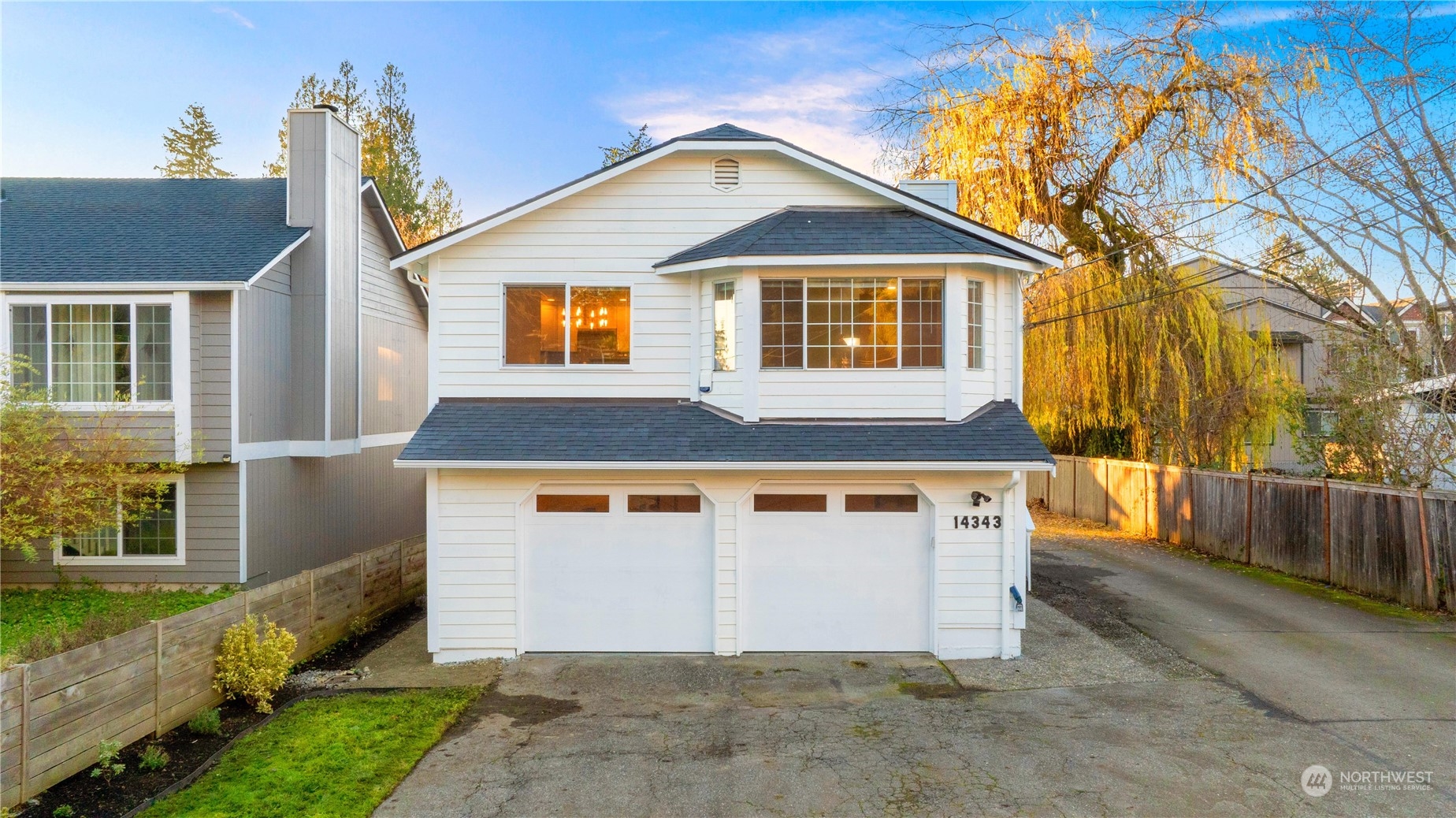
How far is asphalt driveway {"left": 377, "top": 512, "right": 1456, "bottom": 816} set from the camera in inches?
239

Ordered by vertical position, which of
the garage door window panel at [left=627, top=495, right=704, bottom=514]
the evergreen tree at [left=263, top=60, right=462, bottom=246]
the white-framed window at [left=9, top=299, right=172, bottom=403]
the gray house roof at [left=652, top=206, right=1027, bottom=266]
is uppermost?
the evergreen tree at [left=263, top=60, right=462, bottom=246]

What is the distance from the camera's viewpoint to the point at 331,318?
1362 cm

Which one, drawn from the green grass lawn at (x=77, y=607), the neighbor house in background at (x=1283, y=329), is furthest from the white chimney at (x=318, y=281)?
the neighbor house in background at (x=1283, y=329)

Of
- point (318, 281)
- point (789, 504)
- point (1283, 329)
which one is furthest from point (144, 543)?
point (1283, 329)

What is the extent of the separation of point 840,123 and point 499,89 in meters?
9.20

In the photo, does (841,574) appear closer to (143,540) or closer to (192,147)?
(143,540)

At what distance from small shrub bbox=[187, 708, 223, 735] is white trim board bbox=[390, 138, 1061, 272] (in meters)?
5.69

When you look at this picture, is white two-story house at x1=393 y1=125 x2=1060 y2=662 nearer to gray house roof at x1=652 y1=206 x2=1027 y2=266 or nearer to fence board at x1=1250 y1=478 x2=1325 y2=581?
gray house roof at x1=652 y1=206 x2=1027 y2=266

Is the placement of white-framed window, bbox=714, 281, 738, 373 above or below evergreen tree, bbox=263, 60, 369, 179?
below

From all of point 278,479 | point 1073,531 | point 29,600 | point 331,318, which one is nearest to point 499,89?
point 331,318

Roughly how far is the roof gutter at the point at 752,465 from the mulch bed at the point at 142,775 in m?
2.91

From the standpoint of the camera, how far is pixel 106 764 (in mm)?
6484

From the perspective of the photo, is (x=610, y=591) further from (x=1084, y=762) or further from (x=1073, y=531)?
(x=1073, y=531)

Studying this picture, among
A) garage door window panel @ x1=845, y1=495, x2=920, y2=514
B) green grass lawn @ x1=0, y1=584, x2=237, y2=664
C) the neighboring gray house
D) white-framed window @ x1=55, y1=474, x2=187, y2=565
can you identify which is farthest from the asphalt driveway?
white-framed window @ x1=55, y1=474, x2=187, y2=565
